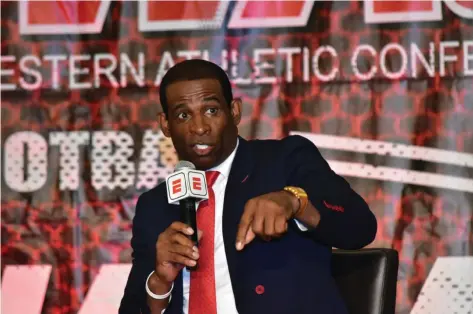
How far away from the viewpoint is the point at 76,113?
133 inches

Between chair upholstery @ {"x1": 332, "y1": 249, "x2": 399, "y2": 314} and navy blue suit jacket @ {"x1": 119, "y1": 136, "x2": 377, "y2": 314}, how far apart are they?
5cm

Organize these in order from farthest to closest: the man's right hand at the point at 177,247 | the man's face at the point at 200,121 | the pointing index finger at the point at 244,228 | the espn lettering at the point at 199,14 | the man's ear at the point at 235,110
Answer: the espn lettering at the point at 199,14, the man's ear at the point at 235,110, the man's face at the point at 200,121, the man's right hand at the point at 177,247, the pointing index finger at the point at 244,228

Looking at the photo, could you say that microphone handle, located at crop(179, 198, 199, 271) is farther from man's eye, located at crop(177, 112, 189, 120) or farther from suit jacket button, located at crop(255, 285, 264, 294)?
man's eye, located at crop(177, 112, 189, 120)

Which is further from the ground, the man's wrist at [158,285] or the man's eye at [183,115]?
the man's eye at [183,115]

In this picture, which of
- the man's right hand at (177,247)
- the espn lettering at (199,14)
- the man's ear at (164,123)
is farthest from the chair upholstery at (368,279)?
the espn lettering at (199,14)

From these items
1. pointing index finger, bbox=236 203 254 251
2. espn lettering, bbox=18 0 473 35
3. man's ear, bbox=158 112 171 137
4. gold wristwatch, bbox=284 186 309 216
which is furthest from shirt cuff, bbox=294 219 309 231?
espn lettering, bbox=18 0 473 35

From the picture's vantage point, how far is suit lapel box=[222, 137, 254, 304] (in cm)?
197

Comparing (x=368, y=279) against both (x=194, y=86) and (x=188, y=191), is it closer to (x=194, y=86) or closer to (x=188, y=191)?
(x=188, y=191)

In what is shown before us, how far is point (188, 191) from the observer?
1686 millimetres

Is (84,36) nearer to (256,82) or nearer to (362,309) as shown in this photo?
(256,82)

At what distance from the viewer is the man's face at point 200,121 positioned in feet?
6.84

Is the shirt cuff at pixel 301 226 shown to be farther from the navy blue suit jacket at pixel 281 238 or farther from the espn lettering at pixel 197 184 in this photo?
the espn lettering at pixel 197 184

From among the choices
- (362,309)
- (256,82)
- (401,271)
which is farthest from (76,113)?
(362,309)

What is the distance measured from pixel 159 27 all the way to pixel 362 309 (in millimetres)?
1872
